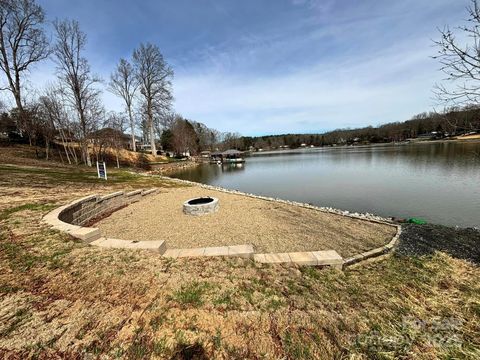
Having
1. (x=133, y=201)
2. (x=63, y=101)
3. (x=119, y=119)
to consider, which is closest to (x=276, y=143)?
(x=119, y=119)

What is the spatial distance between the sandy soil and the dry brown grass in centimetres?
147

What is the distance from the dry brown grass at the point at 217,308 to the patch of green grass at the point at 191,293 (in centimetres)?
1

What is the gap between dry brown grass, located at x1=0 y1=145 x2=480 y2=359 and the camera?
2.04 metres

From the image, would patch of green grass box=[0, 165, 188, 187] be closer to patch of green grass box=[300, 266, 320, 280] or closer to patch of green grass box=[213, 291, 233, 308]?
patch of green grass box=[213, 291, 233, 308]

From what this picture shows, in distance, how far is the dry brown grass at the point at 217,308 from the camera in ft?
6.69

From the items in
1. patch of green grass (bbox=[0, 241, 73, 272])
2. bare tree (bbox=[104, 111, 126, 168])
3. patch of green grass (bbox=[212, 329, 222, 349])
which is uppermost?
bare tree (bbox=[104, 111, 126, 168])

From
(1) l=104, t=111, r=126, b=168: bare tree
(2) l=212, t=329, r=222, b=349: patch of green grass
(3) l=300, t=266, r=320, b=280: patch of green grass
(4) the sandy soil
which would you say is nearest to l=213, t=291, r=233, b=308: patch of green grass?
(2) l=212, t=329, r=222, b=349: patch of green grass

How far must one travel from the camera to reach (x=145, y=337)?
6.75 ft

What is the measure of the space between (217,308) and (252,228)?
3.60m

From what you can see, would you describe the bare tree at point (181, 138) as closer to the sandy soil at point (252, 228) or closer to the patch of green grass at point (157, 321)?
the sandy soil at point (252, 228)

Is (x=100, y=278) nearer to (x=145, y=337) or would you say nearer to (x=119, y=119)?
(x=145, y=337)

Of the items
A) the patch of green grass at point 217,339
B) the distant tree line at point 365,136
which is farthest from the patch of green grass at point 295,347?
the distant tree line at point 365,136

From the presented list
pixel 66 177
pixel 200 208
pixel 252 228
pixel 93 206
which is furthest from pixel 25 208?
pixel 66 177

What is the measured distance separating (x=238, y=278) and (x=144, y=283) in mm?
1221
